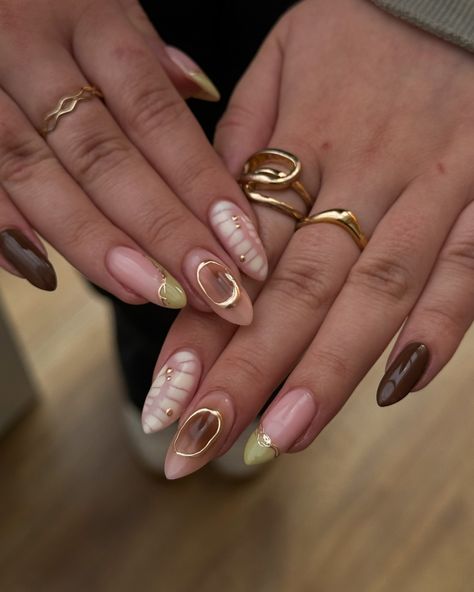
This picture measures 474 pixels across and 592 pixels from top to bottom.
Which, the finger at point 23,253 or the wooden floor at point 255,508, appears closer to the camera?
the finger at point 23,253

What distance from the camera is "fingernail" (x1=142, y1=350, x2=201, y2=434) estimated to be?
1.86 feet

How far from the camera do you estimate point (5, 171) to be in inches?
25.3

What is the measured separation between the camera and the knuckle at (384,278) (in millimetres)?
615

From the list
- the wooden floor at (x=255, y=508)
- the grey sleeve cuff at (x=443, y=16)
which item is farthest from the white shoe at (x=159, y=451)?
the grey sleeve cuff at (x=443, y=16)

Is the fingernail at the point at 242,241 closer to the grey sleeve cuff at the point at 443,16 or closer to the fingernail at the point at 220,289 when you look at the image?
the fingernail at the point at 220,289

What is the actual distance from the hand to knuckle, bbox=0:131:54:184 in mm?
206

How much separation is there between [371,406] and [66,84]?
2.93ft

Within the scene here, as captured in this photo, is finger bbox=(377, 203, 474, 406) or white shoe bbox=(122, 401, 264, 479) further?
white shoe bbox=(122, 401, 264, 479)

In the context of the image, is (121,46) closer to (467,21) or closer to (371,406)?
(467,21)

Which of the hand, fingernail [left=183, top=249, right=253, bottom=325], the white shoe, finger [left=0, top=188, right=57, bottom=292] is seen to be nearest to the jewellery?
the hand

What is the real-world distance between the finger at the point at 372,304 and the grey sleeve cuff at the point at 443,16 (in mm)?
159

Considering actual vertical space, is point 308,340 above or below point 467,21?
below

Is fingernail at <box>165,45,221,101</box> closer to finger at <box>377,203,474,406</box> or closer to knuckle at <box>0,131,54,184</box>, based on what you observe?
knuckle at <box>0,131,54,184</box>

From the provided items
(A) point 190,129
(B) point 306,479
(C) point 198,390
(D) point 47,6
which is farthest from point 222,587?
(D) point 47,6
